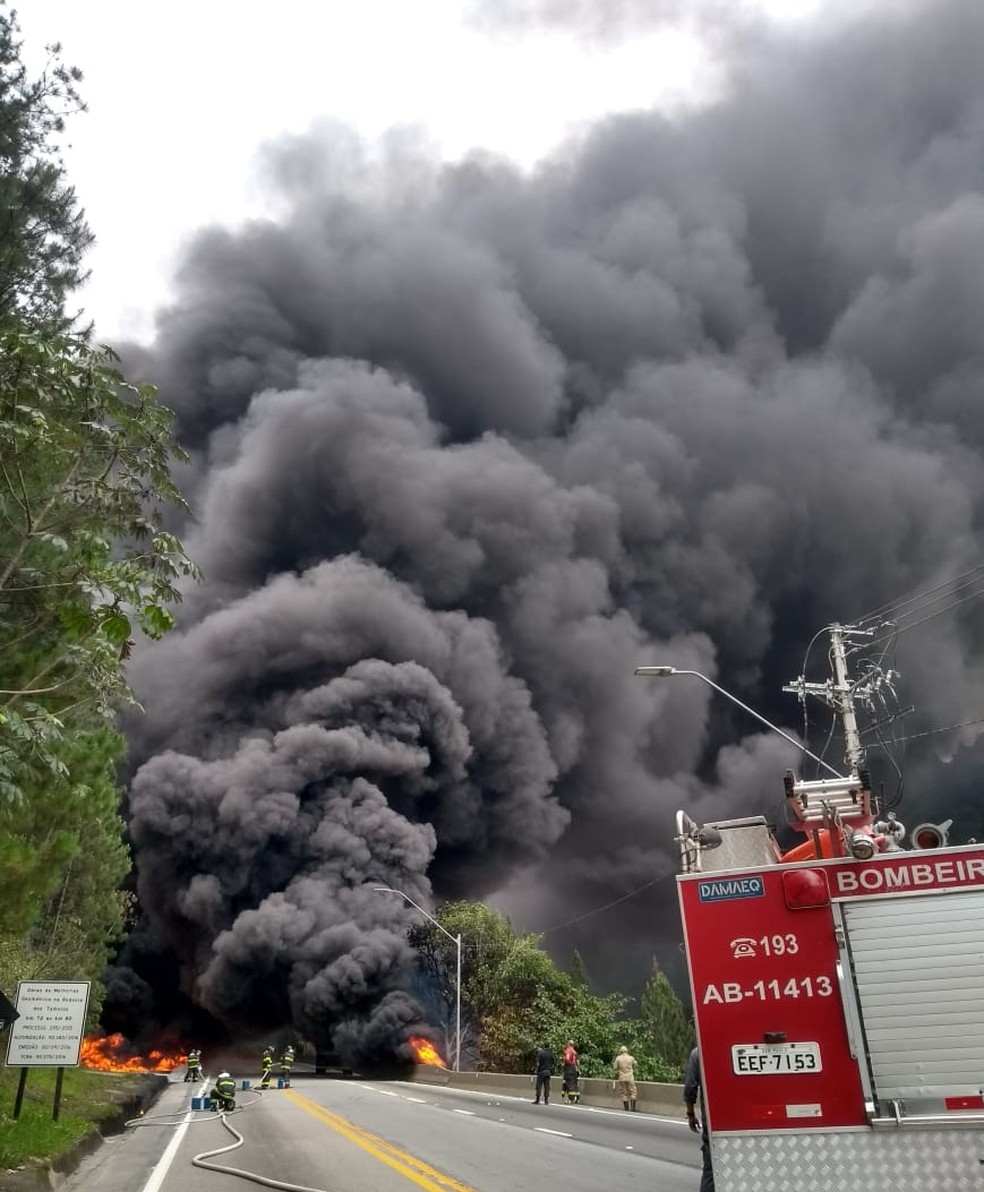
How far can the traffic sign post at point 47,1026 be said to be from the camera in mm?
11633

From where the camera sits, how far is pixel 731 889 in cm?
507

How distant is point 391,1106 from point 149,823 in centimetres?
4596

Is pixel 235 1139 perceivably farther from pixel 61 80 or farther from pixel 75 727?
pixel 61 80

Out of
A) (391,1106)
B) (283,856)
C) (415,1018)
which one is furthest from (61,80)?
(283,856)

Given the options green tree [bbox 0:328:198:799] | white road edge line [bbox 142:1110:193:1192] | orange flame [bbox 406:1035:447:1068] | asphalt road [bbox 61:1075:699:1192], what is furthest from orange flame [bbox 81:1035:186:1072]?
green tree [bbox 0:328:198:799]

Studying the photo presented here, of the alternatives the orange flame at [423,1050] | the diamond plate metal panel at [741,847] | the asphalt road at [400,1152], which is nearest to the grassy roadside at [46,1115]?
the asphalt road at [400,1152]

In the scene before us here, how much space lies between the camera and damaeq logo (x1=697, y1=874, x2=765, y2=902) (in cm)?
501

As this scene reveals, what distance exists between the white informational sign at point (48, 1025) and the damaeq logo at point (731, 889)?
9730mm

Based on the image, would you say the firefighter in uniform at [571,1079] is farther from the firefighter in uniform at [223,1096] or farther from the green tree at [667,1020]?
the green tree at [667,1020]

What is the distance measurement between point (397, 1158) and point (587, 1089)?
1600 centimetres

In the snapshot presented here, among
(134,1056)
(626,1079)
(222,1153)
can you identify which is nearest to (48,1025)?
(222,1153)

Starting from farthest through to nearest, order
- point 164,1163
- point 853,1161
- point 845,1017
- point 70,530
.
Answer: point 164,1163
point 70,530
point 845,1017
point 853,1161

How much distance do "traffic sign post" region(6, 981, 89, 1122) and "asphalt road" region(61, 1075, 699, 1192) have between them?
1294mm

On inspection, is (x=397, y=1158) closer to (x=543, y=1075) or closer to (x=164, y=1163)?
(x=164, y=1163)
